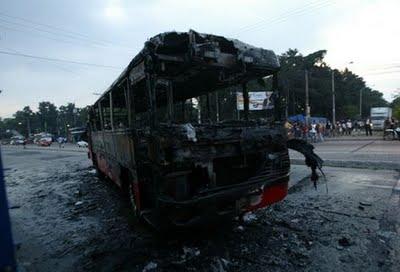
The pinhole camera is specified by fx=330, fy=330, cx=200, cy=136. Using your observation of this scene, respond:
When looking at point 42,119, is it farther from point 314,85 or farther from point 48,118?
point 314,85

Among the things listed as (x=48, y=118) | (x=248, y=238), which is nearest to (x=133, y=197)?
(x=248, y=238)

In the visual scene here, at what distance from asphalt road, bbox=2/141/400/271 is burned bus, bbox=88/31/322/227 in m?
0.48

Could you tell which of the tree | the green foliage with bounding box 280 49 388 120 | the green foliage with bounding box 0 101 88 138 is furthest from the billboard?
the tree

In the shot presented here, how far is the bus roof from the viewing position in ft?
14.5

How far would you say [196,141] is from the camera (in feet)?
14.4

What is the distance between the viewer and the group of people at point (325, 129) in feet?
83.4

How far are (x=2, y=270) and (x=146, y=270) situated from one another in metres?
2.52

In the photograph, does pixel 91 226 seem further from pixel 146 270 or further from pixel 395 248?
pixel 395 248

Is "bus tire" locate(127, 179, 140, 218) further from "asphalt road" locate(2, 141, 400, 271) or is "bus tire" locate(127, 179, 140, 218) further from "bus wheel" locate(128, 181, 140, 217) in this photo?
"asphalt road" locate(2, 141, 400, 271)

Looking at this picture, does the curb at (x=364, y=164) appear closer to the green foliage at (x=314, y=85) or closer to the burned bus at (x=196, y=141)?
the burned bus at (x=196, y=141)

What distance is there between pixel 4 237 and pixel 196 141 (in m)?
2.81

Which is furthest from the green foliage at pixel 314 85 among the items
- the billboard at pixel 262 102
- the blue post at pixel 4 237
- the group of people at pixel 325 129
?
the blue post at pixel 4 237

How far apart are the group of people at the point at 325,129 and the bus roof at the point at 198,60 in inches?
430

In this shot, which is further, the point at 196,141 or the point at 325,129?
the point at 325,129
